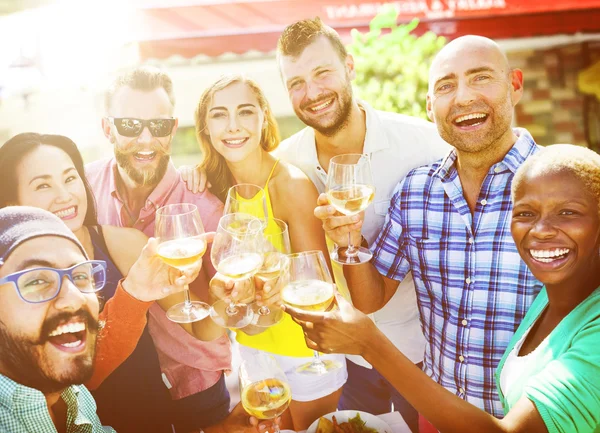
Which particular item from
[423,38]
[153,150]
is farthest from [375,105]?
[153,150]

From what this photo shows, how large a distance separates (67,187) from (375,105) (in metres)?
1.50

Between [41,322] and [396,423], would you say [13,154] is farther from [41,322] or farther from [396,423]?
[396,423]

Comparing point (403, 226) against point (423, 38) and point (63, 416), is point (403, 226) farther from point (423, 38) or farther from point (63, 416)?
point (63, 416)

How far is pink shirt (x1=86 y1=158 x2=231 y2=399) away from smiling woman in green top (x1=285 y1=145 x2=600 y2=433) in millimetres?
710

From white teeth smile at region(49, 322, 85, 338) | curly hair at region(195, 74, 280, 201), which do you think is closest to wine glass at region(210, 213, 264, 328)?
curly hair at region(195, 74, 280, 201)

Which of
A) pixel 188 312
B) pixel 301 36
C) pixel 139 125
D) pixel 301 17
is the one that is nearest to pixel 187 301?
pixel 188 312

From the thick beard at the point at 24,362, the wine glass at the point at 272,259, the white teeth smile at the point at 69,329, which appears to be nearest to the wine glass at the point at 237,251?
the wine glass at the point at 272,259

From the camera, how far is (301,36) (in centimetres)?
236

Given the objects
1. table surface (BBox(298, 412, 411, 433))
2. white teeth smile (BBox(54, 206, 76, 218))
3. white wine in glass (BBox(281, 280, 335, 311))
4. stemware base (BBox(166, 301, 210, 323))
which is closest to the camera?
white wine in glass (BBox(281, 280, 335, 311))

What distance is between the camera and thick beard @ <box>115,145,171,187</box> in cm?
234

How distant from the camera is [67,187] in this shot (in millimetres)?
2219

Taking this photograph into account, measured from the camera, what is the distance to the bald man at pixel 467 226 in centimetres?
223

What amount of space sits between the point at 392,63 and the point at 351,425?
171cm

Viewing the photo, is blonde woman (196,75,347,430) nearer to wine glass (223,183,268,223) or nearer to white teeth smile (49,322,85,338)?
wine glass (223,183,268,223)
